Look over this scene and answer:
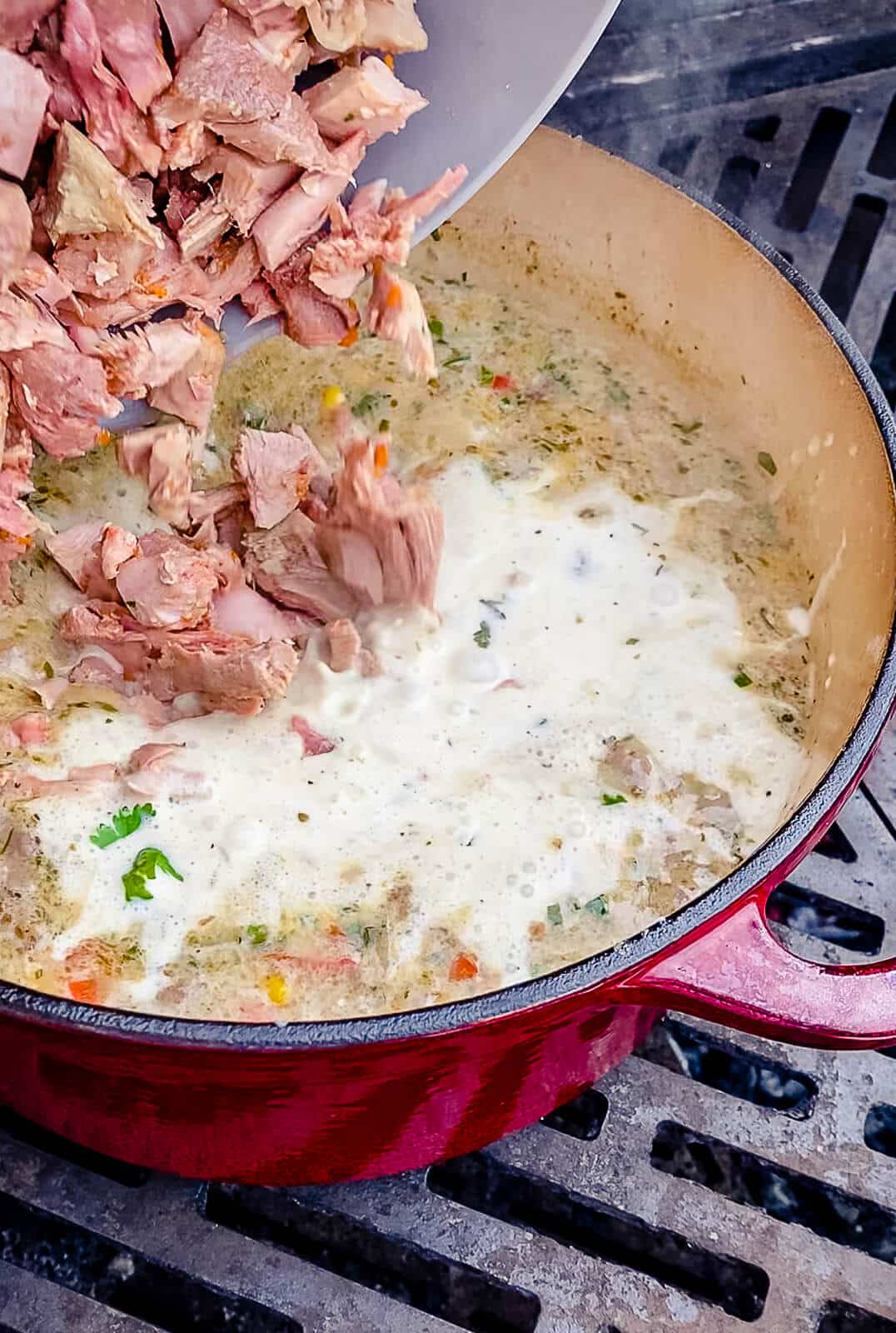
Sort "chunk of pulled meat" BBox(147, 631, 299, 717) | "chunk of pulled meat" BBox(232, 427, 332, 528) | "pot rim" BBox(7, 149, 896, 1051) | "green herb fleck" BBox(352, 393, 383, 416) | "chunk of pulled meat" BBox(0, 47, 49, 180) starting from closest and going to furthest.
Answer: "pot rim" BBox(7, 149, 896, 1051)
"chunk of pulled meat" BBox(0, 47, 49, 180)
"chunk of pulled meat" BBox(147, 631, 299, 717)
"chunk of pulled meat" BBox(232, 427, 332, 528)
"green herb fleck" BBox(352, 393, 383, 416)

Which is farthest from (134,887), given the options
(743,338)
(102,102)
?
(743,338)

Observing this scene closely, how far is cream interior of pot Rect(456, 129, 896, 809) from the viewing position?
1.21 metres

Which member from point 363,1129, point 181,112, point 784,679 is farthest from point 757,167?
point 363,1129

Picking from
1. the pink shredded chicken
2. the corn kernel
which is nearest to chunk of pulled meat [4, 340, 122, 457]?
the pink shredded chicken

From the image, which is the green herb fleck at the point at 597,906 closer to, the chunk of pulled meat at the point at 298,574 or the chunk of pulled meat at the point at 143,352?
the chunk of pulled meat at the point at 298,574

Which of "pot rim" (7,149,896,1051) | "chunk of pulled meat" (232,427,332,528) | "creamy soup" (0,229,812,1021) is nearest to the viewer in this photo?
"pot rim" (7,149,896,1051)

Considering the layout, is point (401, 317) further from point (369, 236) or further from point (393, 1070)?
point (393, 1070)

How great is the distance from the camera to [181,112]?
1046mm

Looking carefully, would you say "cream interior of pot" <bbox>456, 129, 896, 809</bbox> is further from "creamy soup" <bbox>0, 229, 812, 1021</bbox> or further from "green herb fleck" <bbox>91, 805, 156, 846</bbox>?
"green herb fleck" <bbox>91, 805, 156, 846</bbox>

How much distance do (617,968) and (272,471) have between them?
637 mm

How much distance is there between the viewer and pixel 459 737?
1.22 metres

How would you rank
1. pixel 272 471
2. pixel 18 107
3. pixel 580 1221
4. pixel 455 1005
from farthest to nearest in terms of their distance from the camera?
pixel 272 471 < pixel 580 1221 < pixel 18 107 < pixel 455 1005

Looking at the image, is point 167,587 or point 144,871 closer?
point 144,871

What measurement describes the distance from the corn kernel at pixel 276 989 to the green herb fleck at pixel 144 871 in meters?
0.11
